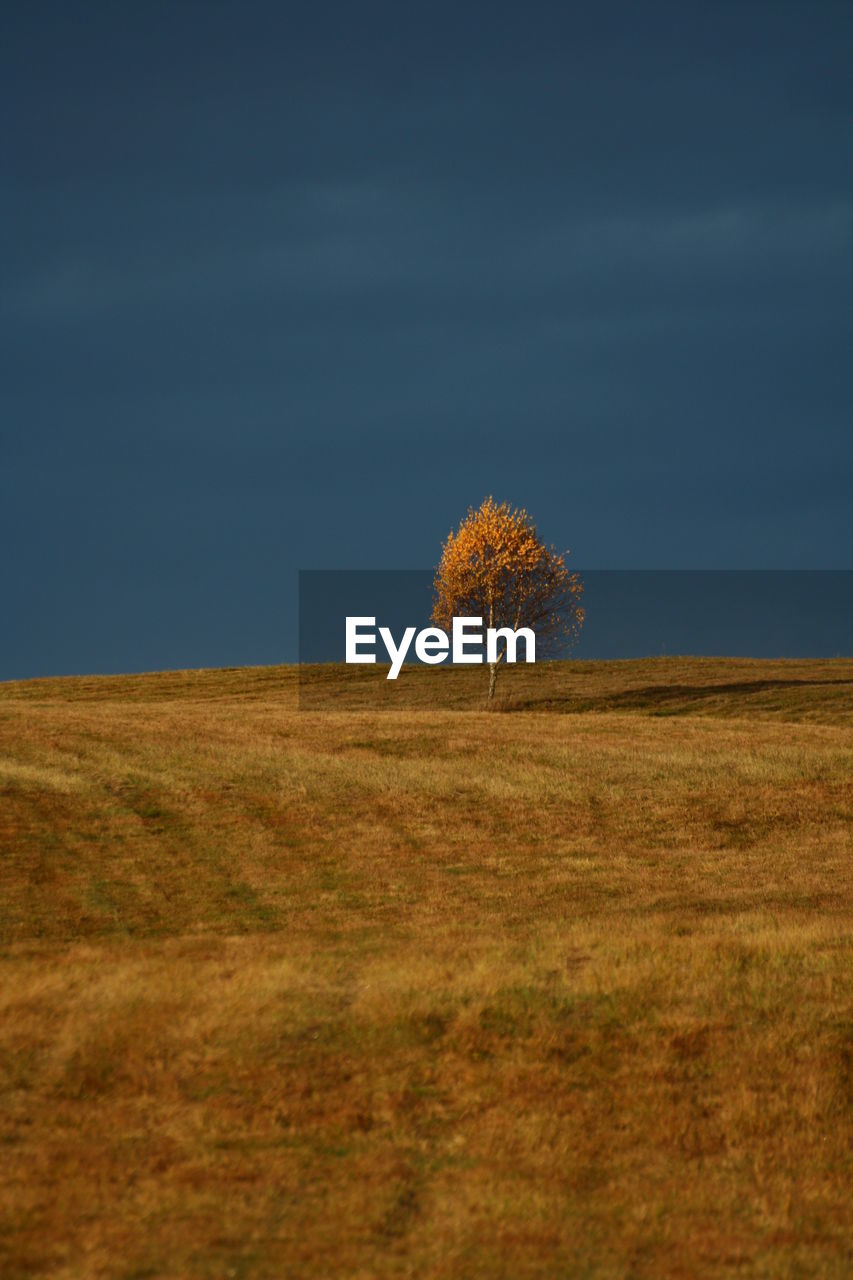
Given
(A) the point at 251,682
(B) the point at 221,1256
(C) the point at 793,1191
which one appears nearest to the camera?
(B) the point at 221,1256

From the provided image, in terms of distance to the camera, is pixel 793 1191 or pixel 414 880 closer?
pixel 793 1191

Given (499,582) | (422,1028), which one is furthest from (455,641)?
(422,1028)

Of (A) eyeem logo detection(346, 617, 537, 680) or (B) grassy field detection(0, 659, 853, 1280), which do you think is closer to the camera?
(B) grassy field detection(0, 659, 853, 1280)

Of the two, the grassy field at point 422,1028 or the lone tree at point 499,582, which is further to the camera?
the lone tree at point 499,582

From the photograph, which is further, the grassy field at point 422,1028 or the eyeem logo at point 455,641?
the eyeem logo at point 455,641

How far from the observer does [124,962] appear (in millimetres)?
19938

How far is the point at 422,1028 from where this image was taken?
16.9 m

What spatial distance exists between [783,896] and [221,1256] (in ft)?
59.0

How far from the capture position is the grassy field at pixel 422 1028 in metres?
12.0

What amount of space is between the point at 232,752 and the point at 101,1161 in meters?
29.0

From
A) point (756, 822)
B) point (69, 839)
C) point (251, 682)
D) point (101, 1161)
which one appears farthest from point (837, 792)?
point (251, 682)

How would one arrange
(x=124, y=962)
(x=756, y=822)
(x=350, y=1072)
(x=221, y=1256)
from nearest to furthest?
(x=221, y=1256), (x=350, y=1072), (x=124, y=962), (x=756, y=822)

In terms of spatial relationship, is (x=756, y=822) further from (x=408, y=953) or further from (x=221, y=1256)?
(x=221, y=1256)

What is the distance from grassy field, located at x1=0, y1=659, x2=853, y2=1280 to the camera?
39.4ft
